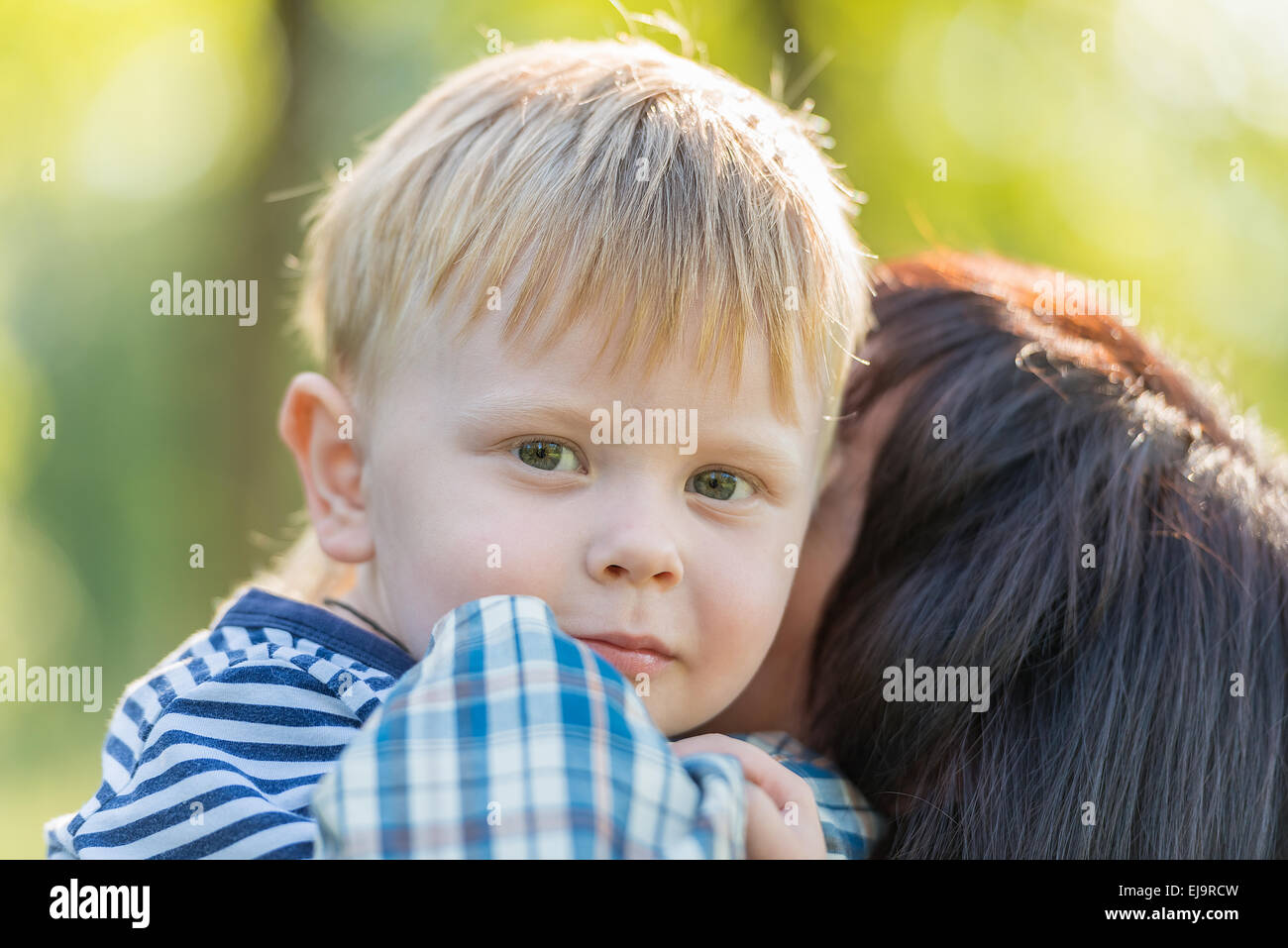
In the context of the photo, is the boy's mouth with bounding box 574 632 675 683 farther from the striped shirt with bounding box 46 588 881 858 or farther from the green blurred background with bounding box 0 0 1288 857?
the green blurred background with bounding box 0 0 1288 857

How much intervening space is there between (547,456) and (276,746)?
1.56ft

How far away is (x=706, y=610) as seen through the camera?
58.6 inches

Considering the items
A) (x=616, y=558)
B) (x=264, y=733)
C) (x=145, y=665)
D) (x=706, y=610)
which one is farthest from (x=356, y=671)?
(x=145, y=665)

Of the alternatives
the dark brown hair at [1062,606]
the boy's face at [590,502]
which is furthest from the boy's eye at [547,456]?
the dark brown hair at [1062,606]

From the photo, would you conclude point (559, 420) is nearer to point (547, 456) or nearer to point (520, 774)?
point (547, 456)

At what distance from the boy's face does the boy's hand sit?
0.71ft

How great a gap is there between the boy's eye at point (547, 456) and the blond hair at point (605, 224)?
0.14m

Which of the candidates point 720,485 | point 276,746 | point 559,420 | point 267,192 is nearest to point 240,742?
point 276,746

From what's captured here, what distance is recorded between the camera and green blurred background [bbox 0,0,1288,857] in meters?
6.36

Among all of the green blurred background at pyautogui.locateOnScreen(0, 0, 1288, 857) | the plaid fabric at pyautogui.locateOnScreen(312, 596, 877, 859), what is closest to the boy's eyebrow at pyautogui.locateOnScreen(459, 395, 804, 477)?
the plaid fabric at pyautogui.locateOnScreen(312, 596, 877, 859)

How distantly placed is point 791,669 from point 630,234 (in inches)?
32.0

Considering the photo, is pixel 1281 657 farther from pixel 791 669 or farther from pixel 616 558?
pixel 616 558

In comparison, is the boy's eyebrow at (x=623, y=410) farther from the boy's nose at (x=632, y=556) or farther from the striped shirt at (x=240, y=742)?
the striped shirt at (x=240, y=742)

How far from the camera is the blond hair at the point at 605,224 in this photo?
4.72 feet
